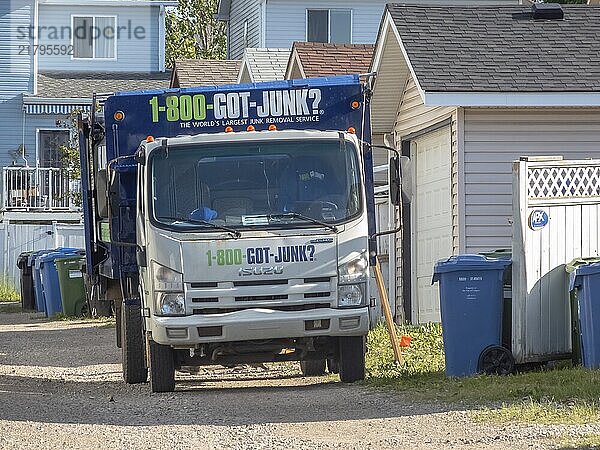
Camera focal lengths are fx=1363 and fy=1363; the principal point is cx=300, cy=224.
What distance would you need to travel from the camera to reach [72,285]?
2470 cm

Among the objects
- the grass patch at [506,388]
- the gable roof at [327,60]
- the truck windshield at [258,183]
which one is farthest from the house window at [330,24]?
the truck windshield at [258,183]

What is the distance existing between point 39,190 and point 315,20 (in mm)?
8734

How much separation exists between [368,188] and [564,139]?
17.4 ft

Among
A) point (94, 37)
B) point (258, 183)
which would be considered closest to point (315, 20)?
point (94, 37)

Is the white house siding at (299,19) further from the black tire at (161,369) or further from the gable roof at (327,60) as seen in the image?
the black tire at (161,369)

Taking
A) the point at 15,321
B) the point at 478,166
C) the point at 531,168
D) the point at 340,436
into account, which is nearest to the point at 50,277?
the point at 15,321

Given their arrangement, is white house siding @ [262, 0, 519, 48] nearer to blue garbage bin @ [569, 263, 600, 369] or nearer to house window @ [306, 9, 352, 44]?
house window @ [306, 9, 352, 44]

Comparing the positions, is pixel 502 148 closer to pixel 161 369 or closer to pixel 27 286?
pixel 161 369

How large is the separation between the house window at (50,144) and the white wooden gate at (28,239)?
17.2 feet

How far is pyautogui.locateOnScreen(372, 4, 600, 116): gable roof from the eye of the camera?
16375 millimetres

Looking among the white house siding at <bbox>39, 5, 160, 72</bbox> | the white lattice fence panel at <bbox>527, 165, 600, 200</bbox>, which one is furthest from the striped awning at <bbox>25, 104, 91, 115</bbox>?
the white lattice fence panel at <bbox>527, 165, 600, 200</bbox>

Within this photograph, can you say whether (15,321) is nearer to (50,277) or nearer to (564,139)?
(50,277)

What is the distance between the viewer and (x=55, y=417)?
35.0ft

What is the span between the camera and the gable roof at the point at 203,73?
30.4 meters
